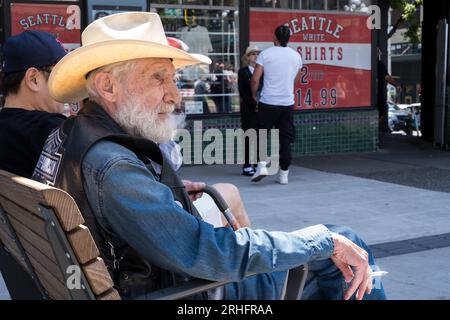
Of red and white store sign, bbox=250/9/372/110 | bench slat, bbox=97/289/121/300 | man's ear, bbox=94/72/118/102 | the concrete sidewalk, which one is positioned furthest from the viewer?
red and white store sign, bbox=250/9/372/110

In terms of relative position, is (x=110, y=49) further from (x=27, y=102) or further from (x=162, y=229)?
(x=27, y=102)

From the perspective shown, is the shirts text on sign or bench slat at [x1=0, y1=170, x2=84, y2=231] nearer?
bench slat at [x1=0, y1=170, x2=84, y2=231]

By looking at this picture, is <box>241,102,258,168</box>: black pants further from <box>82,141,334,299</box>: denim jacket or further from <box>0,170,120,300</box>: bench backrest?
<box>0,170,120,300</box>: bench backrest

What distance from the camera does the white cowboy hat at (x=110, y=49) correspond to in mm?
2375

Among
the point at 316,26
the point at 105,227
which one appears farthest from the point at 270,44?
the point at 105,227

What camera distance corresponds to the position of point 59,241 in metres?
1.95

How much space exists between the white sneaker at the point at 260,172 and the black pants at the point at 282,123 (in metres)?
0.20

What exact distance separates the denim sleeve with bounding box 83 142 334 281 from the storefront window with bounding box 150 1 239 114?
7.25 m

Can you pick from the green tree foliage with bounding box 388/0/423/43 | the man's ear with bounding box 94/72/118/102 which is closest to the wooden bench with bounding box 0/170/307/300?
the man's ear with bounding box 94/72/118/102

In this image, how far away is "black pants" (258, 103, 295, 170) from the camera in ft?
26.6

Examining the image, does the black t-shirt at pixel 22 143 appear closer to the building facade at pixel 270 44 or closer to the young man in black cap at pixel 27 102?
the young man in black cap at pixel 27 102

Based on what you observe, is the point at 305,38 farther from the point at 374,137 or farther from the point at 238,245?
the point at 238,245

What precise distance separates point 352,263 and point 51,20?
22.9 feet

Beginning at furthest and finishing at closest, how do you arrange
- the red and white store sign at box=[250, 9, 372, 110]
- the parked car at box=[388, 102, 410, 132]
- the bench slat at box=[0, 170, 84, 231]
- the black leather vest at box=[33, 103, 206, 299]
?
the parked car at box=[388, 102, 410, 132] → the red and white store sign at box=[250, 9, 372, 110] → the black leather vest at box=[33, 103, 206, 299] → the bench slat at box=[0, 170, 84, 231]
